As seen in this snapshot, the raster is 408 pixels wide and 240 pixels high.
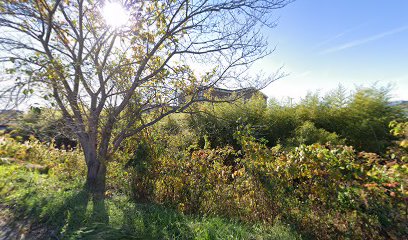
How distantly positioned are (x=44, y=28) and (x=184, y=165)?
381 centimetres

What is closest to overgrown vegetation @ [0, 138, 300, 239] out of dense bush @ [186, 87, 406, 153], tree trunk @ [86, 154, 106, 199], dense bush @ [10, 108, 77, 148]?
tree trunk @ [86, 154, 106, 199]

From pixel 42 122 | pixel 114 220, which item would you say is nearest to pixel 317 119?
pixel 114 220

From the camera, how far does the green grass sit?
8.70 feet

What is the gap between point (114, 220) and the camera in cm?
302

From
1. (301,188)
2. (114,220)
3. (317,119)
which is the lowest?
(114,220)

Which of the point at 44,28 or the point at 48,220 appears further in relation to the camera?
the point at 44,28

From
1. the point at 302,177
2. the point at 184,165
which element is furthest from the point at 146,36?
the point at 302,177

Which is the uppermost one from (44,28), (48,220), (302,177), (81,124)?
(44,28)

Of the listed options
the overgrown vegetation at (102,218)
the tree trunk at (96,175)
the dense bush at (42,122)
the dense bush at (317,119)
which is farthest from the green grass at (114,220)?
the dense bush at (317,119)

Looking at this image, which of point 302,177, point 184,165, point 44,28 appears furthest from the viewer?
point 44,28

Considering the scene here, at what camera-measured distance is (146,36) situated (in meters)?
4.60

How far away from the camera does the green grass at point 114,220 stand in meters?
2.65

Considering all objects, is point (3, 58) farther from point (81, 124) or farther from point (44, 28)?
point (81, 124)

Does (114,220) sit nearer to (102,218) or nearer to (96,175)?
(102,218)
